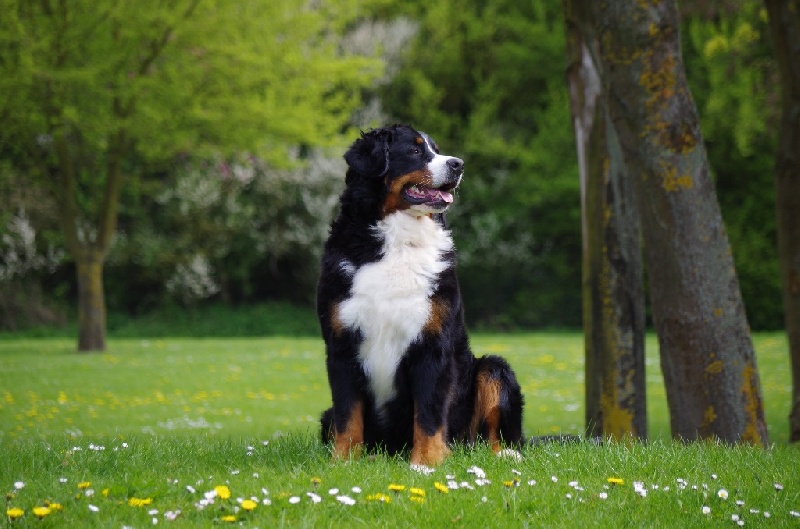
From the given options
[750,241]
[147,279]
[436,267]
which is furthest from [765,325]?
[436,267]

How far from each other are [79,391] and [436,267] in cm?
1032

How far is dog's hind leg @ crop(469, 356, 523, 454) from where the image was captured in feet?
17.3

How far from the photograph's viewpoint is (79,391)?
13.6m

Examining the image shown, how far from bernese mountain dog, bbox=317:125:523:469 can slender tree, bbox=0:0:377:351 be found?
40.8 feet

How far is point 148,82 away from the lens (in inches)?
663

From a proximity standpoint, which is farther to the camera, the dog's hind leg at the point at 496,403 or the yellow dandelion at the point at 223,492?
the dog's hind leg at the point at 496,403

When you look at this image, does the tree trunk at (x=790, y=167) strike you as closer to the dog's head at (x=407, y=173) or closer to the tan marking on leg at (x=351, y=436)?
the dog's head at (x=407, y=173)

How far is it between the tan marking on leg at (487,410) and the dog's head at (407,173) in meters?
1.09

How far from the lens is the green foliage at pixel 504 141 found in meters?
28.0

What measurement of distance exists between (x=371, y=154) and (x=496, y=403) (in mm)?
1649

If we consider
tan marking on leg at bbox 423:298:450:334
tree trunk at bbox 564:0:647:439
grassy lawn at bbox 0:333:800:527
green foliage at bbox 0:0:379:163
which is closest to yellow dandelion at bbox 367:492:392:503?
grassy lawn at bbox 0:333:800:527

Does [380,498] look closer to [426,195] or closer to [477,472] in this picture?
[477,472]

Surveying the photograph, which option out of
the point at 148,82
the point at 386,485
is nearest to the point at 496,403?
the point at 386,485

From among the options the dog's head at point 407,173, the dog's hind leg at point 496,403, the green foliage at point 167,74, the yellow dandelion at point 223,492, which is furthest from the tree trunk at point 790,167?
the green foliage at point 167,74
